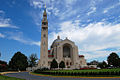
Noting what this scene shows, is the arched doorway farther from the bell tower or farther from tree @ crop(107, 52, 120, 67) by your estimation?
tree @ crop(107, 52, 120, 67)

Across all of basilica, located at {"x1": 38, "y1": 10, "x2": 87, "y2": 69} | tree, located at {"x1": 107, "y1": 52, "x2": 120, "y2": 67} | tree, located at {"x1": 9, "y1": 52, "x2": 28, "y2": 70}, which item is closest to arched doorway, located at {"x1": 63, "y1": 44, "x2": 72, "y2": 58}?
basilica, located at {"x1": 38, "y1": 10, "x2": 87, "y2": 69}

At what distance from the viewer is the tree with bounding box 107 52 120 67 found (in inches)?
2510

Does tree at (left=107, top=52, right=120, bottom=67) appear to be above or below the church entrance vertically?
below

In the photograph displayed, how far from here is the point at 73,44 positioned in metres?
70.4

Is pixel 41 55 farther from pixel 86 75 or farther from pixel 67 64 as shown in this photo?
pixel 86 75

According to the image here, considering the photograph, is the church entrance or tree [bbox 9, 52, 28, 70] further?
the church entrance

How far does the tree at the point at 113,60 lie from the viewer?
63.8 meters

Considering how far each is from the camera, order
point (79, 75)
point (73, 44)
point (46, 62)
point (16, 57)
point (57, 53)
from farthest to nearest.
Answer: point (73, 44) → point (57, 53) → point (46, 62) → point (16, 57) → point (79, 75)

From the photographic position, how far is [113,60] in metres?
65.4

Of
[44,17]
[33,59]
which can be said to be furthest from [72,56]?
[44,17]

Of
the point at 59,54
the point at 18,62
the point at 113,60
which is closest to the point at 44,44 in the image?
the point at 59,54

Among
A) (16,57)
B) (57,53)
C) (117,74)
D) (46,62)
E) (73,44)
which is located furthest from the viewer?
(73,44)

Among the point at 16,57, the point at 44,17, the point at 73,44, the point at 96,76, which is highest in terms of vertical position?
the point at 44,17

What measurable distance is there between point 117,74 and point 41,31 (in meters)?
53.0
